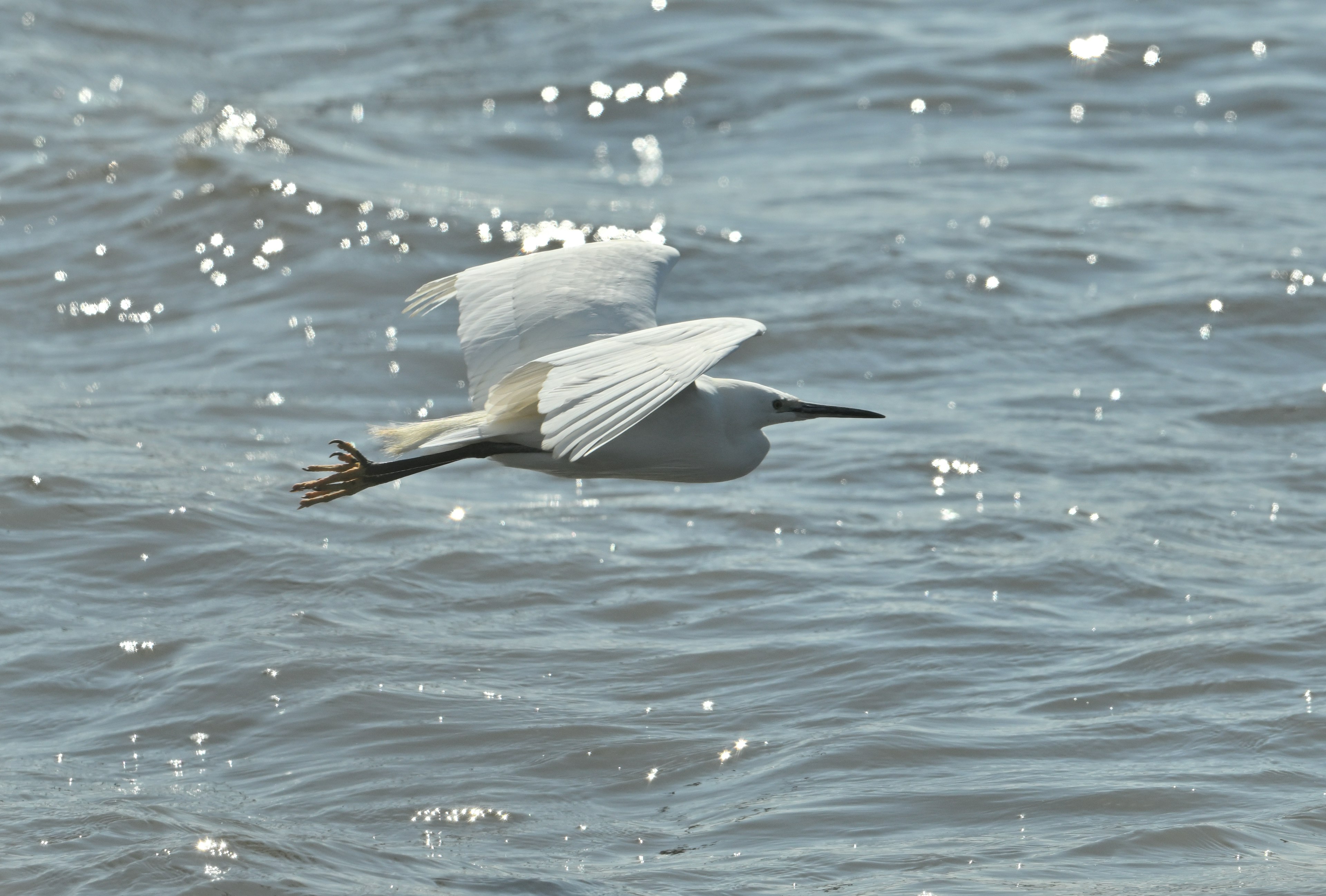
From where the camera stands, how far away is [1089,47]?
14578 mm

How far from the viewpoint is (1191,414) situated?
27.9ft

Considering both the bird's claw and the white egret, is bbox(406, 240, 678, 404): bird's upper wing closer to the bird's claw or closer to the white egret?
the white egret

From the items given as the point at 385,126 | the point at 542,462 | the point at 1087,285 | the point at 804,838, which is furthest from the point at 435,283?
the point at 385,126

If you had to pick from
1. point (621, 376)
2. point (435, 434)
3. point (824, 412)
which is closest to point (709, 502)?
point (824, 412)

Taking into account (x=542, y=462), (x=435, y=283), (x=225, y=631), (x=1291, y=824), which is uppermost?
(x=435, y=283)

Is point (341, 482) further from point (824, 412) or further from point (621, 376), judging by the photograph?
point (621, 376)

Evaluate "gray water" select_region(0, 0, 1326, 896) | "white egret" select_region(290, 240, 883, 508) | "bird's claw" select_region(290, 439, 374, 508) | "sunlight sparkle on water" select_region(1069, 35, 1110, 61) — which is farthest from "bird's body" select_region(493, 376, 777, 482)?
"sunlight sparkle on water" select_region(1069, 35, 1110, 61)

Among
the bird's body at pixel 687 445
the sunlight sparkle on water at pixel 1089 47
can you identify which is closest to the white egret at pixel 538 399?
the bird's body at pixel 687 445

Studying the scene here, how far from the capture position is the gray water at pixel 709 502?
16.0 feet

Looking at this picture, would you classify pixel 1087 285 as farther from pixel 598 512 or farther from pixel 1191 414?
pixel 598 512

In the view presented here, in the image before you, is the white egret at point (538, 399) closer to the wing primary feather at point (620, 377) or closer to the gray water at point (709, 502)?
the wing primary feather at point (620, 377)

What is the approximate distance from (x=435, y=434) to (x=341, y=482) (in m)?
0.54

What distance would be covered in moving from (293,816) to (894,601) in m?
2.62

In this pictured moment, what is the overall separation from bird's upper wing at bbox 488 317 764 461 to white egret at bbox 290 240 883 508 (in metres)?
0.08
